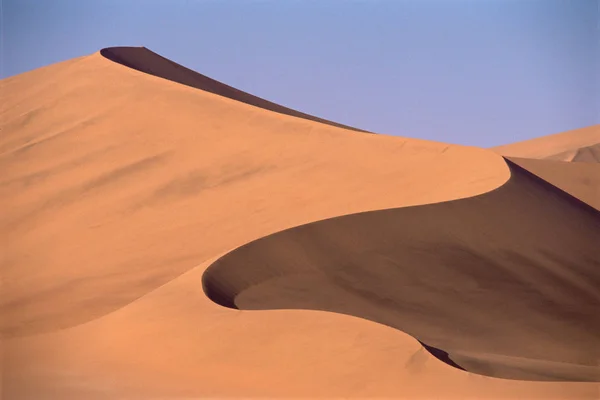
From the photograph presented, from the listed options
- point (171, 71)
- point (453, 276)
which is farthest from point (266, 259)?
point (171, 71)

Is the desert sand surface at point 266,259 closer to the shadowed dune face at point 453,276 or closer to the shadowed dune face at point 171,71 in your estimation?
the shadowed dune face at point 453,276

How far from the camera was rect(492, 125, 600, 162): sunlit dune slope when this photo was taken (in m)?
49.7

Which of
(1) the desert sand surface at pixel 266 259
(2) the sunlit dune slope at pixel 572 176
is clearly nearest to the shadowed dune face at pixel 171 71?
(1) the desert sand surface at pixel 266 259

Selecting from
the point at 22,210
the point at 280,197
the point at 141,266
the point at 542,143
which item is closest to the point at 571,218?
the point at 280,197

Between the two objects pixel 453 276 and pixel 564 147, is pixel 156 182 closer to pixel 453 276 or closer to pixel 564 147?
pixel 453 276

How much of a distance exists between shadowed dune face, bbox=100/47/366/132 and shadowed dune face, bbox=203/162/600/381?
12.8m

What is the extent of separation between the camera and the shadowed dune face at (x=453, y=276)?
12.7 metres

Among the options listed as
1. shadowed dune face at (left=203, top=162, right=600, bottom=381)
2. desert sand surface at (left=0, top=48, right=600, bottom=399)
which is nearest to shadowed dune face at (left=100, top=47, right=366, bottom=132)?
desert sand surface at (left=0, top=48, right=600, bottom=399)

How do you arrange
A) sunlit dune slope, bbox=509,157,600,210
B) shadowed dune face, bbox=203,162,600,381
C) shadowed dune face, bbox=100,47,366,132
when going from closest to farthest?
shadowed dune face, bbox=203,162,600,381, sunlit dune slope, bbox=509,157,600,210, shadowed dune face, bbox=100,47,366,132

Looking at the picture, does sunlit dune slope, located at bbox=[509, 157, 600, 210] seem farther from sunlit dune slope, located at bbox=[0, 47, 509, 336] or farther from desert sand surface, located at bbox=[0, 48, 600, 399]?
sunlit dune slope, located at bbox=[0, 47, 509, 336]

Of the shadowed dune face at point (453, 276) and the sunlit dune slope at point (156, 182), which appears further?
the sunlit dune slope at point (156, 182)

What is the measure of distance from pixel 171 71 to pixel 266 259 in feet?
55.9

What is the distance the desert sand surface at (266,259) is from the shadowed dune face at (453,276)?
4cm

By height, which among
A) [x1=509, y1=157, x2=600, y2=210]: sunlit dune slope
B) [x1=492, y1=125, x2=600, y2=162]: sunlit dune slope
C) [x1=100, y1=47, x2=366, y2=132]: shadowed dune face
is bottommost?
[x1=492, y1=125, x2=600, y2=162]: sunlit dune slope
